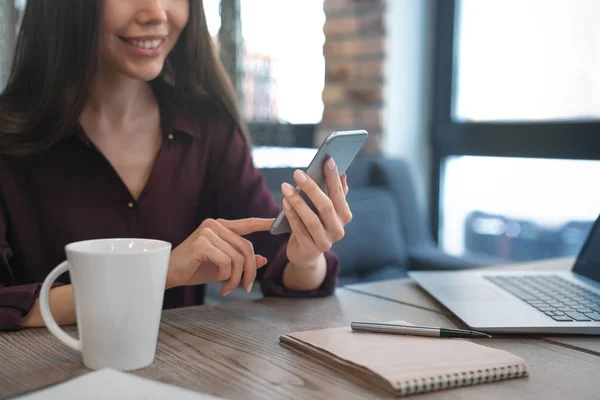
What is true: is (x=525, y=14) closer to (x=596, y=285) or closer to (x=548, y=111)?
(x=548, y=111)

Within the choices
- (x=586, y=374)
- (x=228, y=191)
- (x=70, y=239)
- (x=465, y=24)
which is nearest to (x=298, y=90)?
(x=465, y=24)

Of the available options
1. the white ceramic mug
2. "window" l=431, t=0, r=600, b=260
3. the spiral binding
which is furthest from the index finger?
"window" l=431, t=0, r=600, b=260

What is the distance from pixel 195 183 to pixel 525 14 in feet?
6.13

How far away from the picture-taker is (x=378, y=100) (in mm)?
2701

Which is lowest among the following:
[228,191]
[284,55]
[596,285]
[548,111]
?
[596,285]

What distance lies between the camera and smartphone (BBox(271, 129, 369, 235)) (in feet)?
2.44

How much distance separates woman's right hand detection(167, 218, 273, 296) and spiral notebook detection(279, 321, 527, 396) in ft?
0.59

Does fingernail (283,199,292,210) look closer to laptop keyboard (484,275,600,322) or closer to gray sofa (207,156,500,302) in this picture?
laptop keyboard (484,275,600,322)

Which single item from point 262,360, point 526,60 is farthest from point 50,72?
point 526,60

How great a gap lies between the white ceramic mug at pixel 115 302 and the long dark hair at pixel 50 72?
518 mm

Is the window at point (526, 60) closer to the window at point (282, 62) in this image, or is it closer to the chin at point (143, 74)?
the window at point (282, 62)

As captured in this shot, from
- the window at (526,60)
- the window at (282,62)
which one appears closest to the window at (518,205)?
the window at (526,60)

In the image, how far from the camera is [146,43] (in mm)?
1101

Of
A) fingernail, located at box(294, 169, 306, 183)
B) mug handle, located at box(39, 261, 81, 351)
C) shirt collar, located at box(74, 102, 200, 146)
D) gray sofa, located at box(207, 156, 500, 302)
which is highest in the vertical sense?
shirt collar, located at box(74, 102, 200, 146)
